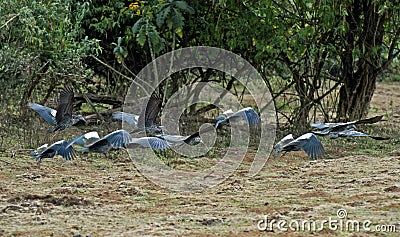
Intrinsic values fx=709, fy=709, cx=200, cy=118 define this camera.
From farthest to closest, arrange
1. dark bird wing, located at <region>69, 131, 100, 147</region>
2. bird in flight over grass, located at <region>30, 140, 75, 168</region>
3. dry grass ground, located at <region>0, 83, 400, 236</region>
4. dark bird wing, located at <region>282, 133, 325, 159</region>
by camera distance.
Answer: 1. dark bird wing, located at <region>282, 133, 325, 159</region>
2. dark bird wing, located at <region>69, 131, 100, 147</region>
3. bird in flight over grass, located at <region>30, 140, 75, 168</region>
4. dry grass ground, located at <region>0, 83, 400, 236</region>

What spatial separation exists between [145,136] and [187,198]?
131 cm

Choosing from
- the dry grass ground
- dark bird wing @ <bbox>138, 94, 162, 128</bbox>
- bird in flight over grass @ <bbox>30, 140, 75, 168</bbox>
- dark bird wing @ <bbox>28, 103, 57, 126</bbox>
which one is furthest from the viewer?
dark bird wing @ <bbox>28, 103, 57, 126</bbox>

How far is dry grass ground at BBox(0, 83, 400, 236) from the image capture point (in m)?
4.23

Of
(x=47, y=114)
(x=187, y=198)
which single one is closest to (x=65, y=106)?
(x=47, y=114)

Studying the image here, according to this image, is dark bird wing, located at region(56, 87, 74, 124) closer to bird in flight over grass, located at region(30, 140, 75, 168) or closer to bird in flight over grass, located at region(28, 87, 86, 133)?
A: bird in flight over grass, located at region(28, 87, 86, 133)

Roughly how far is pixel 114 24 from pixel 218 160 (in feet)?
6.93

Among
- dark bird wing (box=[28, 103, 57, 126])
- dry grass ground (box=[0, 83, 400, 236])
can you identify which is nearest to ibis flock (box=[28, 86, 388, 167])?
dark bird wing (box=[28, 103, 57, 126])

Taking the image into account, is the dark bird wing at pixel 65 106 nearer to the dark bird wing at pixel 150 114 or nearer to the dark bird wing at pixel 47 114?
the dark bird wing at pixel 47 114

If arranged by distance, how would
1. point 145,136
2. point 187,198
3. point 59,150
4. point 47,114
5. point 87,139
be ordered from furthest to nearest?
point 47,114
point 145,136
point 87,139
point 59,150
point 187,198

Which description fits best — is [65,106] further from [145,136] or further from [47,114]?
[145,136]

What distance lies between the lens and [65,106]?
255 inches

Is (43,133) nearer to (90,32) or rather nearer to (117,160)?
Answer: (117,160)

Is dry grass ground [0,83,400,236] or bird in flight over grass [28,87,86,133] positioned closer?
dry grass ground [0,83,400,236]

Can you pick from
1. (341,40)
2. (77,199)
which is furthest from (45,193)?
(341,40)
